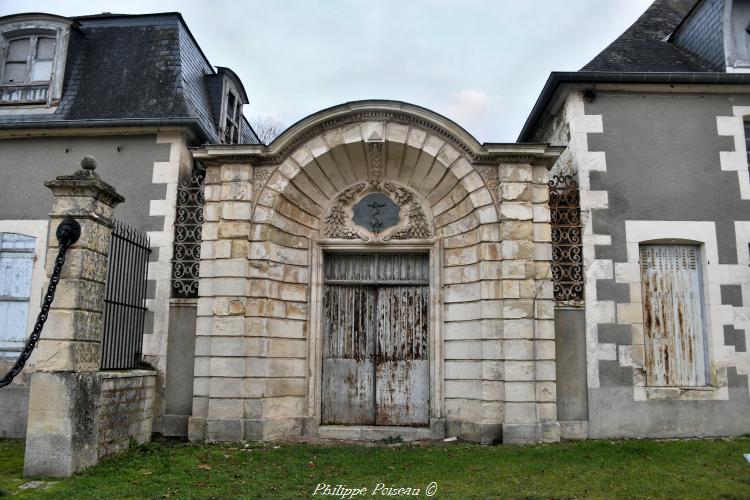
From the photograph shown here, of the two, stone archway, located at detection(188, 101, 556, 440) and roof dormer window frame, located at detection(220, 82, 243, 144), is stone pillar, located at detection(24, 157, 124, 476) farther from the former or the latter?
roof dormer window frame, located at detection(220, 82, 243, 144)

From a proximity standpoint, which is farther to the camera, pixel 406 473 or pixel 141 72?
pixel 141 72

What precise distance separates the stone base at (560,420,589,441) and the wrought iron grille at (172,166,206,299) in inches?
Result: 201

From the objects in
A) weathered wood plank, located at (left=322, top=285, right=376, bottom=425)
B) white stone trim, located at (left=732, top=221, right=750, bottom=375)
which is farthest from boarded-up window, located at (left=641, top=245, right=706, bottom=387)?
weathered wood plank, located at (left=322, top=285, right=376, bottom=425)

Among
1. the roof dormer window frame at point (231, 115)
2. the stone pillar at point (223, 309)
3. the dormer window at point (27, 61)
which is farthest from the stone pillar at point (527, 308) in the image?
the dormer window at point (27, 61)

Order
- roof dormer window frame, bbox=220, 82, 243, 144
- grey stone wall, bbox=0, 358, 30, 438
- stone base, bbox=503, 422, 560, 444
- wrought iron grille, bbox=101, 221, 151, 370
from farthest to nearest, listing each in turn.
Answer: roof dormer window frame, bbox=220, 82, 243, 144 → grey stone wall, bbox=0, 358, 30, 438 → stone base, bbox=503, 422, 560, 444 → wrought iron grille, bbox=101, 221, 151, 370

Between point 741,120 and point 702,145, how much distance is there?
0.70 m

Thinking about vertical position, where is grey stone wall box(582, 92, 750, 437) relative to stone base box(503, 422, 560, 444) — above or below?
above

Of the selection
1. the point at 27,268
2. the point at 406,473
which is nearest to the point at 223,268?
the point at 27,268

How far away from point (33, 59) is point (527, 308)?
8231mm

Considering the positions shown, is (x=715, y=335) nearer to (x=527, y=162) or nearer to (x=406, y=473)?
(x=527, y=162)

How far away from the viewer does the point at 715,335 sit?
764cm

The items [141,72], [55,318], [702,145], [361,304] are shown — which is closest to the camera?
[55,318]

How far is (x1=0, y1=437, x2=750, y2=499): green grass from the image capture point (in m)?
5.41

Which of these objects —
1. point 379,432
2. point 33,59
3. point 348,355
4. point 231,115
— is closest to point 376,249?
point 348,355
